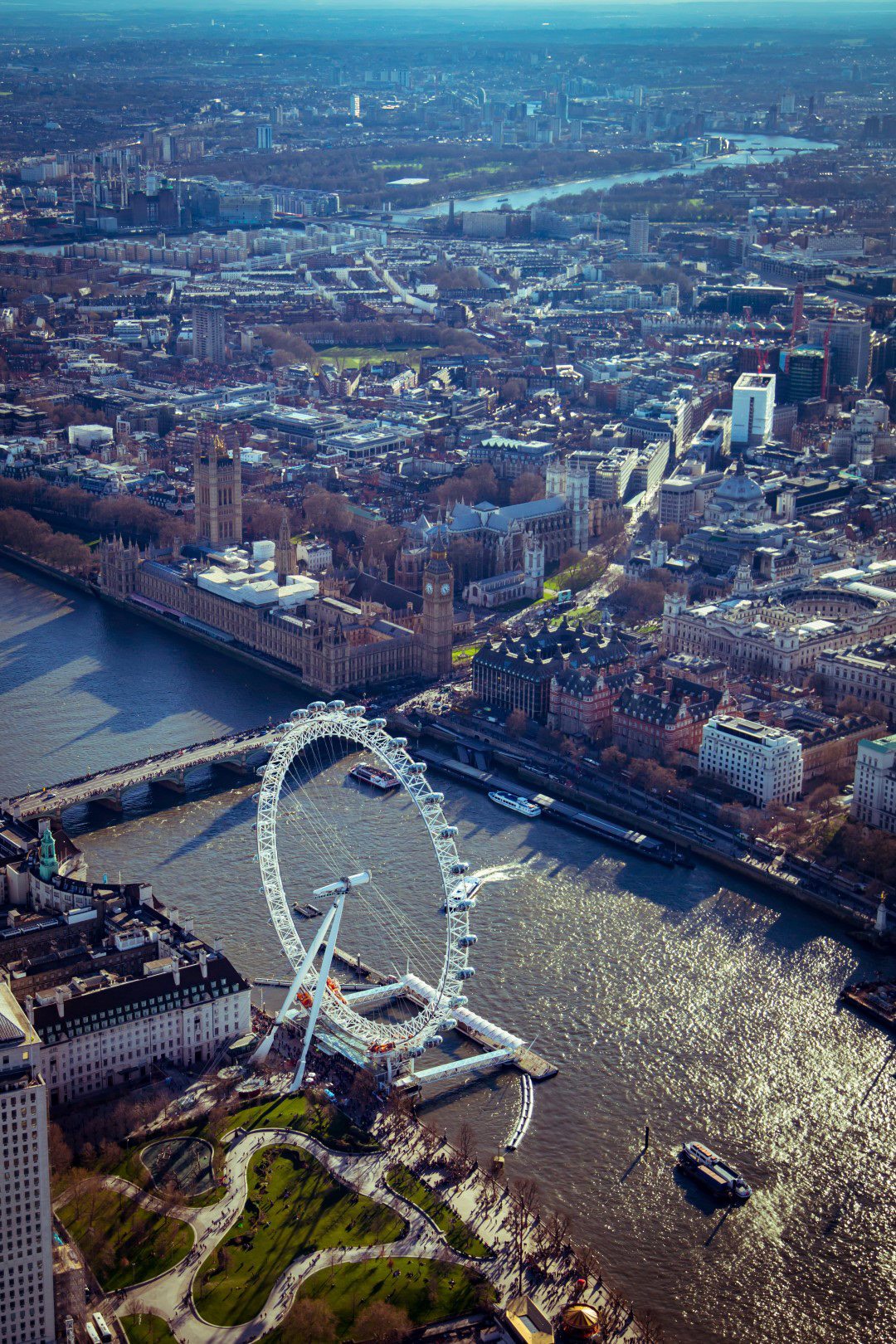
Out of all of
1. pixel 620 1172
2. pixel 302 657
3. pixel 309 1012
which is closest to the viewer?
pixel 620 1172

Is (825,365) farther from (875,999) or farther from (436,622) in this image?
(875,999)

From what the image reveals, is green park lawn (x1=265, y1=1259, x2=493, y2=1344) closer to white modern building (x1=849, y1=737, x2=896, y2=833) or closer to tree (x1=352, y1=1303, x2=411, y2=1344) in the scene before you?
tree (x1=352, y1=1303, x2=411, y2=1344)

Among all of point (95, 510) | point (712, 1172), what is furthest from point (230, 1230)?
point (95, 510)

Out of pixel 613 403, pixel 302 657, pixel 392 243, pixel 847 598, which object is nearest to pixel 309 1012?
pixel 302 657

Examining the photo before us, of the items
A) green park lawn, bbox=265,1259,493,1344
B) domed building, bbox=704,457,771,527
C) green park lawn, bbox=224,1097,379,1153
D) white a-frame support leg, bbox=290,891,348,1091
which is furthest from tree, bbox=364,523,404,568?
green park lawn, bbox=265,1259,493,1344

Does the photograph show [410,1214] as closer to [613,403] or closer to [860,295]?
[613,403]

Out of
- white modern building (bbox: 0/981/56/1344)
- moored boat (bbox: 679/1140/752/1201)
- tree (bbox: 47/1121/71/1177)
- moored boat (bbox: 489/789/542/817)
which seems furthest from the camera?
moored boat (bbox: 489/789/542/817)
